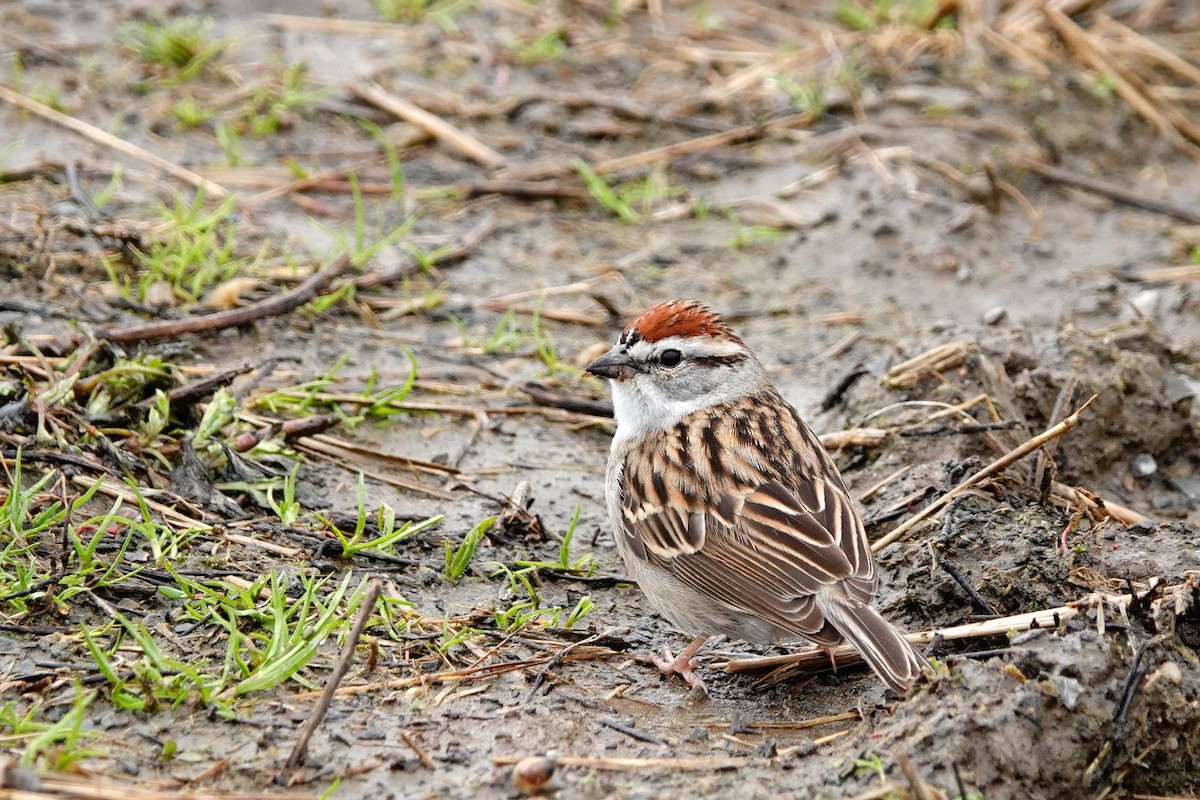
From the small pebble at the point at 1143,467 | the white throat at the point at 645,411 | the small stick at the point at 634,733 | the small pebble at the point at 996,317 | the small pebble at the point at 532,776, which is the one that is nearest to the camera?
the small pebble at the point at 532,776

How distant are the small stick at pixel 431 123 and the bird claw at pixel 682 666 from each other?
4755 millimetres

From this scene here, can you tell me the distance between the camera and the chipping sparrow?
4.66 meters

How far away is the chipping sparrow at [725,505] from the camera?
4.66 m

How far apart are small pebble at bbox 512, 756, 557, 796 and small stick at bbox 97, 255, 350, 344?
2922 mm

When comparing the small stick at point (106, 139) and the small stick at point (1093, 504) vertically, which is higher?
the small stick at point (106, 139)

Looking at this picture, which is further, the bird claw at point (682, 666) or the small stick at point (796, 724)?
the bird claw at point (682, 666)

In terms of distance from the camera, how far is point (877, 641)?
174 inches

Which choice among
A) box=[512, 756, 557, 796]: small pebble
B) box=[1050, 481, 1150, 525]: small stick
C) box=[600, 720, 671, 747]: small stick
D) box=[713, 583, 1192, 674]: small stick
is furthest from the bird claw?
box=[1050, 481, 1150, 525]: small stick

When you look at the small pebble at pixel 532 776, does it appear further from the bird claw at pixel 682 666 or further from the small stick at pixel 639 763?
the bird claw at pixel 682 666

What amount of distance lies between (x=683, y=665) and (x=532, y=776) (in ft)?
3.72

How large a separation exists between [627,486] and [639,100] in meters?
5.09

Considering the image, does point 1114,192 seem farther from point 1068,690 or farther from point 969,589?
point 1068,690

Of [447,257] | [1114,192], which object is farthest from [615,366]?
[1114,192]

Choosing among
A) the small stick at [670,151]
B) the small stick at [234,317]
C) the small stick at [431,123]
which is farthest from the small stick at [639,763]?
the small stick at [431,123]
